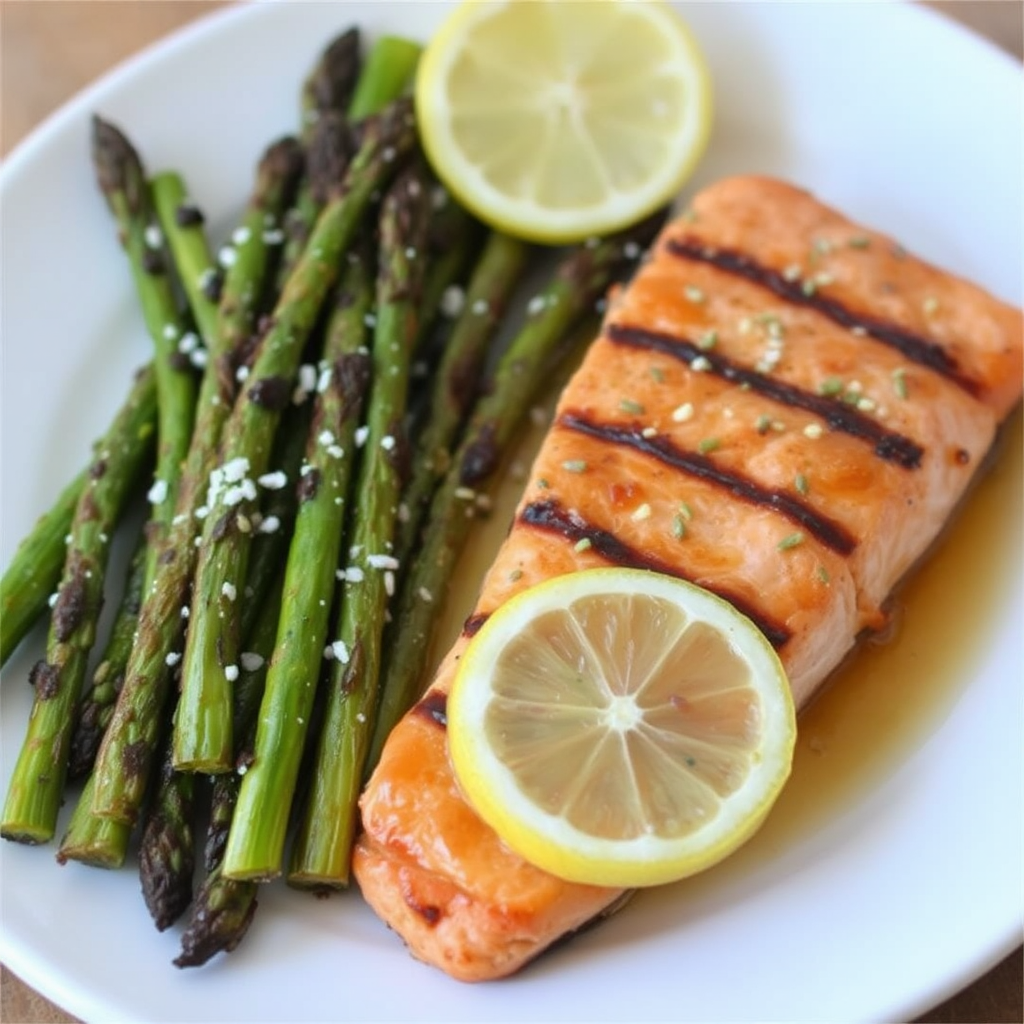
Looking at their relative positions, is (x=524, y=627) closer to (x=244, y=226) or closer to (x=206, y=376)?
(x=206, y=376)

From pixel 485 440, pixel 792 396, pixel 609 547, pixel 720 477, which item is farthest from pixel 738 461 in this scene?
pixel 485 440

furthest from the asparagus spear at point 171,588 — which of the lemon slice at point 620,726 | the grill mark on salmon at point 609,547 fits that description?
the grill mark on salmon at point 609,547

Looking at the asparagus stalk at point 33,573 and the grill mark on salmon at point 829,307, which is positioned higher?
the grill mark on salmon at point 829,307

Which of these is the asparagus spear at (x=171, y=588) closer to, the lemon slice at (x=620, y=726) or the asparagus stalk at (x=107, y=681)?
the asparagus stalk at (x=107, y=681)

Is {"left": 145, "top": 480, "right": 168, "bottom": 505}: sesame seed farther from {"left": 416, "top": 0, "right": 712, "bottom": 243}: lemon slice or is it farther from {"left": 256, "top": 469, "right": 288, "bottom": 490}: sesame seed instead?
{"left": 416, "top": 0, "right": 712, "bottom": 243}: lemon slice

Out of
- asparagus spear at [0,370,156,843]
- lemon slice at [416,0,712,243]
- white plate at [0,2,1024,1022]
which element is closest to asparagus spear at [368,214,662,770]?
lemon slice at [416,0,712,243]
